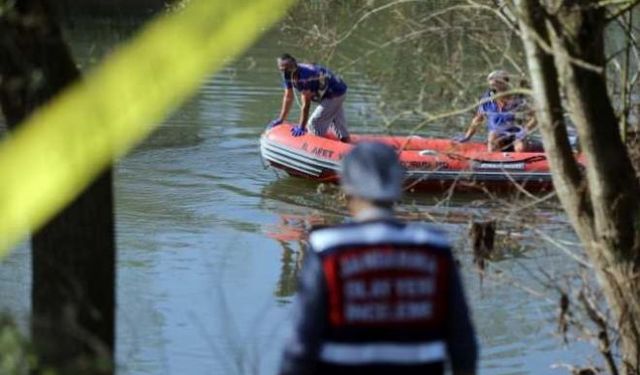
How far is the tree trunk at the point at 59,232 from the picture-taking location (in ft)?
15.6

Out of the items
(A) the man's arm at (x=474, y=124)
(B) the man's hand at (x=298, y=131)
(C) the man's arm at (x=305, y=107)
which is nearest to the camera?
(A) the man's arm at (x=474, y=124)

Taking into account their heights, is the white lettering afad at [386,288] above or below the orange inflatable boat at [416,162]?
above

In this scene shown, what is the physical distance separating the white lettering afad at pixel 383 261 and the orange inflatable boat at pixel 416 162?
8.06 metres

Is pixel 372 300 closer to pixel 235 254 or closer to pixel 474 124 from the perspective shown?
pixel 474 124

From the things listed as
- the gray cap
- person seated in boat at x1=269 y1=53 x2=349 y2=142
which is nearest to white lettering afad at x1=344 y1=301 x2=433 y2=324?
the gray cap

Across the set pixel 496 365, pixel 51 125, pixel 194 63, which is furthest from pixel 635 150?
pixel 194 63

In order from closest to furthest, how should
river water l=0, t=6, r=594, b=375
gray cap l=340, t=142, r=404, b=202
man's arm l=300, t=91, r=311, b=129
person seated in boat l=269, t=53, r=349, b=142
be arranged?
1. gray cap l=340, t=142, r=404, b=202
2. river water l=0, t=6, r=594, b=375
3. person seated in boat l=269, t=53, r=349, b=142
4. man's arm l=300, t=91, r=311, b=129

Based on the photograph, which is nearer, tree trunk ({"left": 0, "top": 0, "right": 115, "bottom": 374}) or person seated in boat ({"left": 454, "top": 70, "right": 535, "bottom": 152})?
tree trunk ({"left": 0, "top": 0, "right": 115, "bottom": 374})

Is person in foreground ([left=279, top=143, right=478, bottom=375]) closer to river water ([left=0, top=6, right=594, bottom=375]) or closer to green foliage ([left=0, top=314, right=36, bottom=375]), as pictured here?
green foliage ([left=0, top=314, right=36, bottom=375])

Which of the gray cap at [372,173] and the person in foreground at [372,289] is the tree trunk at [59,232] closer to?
the person in foreground at [372,289]

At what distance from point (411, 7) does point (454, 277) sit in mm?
6134

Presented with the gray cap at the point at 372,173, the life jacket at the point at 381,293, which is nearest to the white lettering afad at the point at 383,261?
the life jacket at the point at 381,293

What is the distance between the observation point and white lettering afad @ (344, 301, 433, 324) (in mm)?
3821

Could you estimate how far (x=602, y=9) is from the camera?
6793 mm
